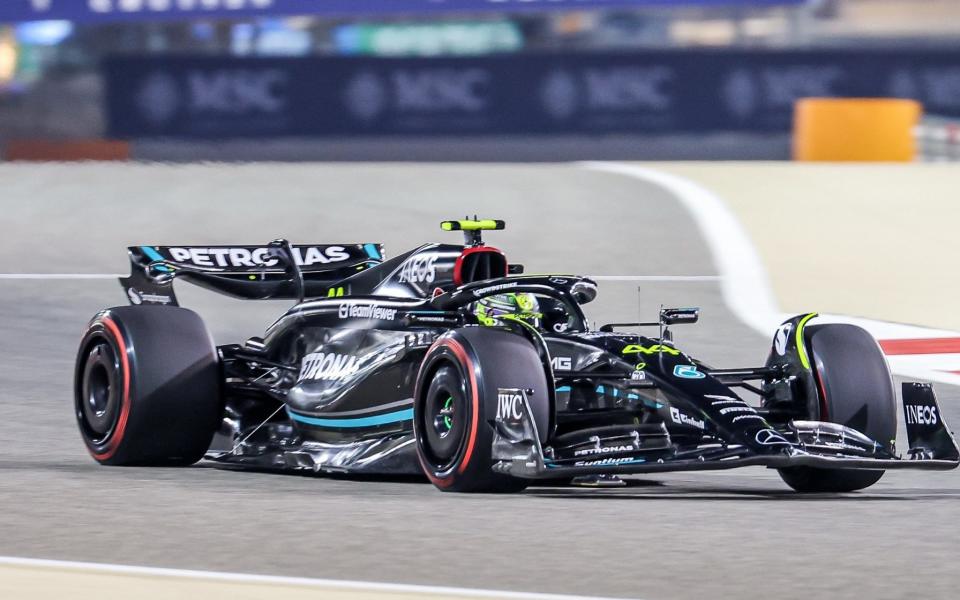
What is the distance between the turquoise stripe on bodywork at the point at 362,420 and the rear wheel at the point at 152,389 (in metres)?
0.48

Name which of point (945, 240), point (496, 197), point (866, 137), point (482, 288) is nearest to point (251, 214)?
point (496, 197)

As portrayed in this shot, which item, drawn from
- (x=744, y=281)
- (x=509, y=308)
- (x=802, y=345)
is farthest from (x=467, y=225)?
(x=744, y=281)

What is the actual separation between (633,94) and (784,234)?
12.3 meters

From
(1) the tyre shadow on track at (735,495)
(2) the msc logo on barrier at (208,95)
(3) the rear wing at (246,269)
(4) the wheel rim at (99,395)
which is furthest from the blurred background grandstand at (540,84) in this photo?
(1) the tyre shadow on track at (735,495)

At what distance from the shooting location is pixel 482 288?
8.73 metres

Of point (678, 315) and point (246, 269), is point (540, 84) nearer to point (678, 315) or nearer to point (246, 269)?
point (246, 269)

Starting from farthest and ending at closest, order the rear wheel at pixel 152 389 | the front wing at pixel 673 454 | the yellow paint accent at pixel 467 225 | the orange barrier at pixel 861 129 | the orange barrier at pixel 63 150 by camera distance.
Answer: the orange barrier at pixel 63 150 < the orange barrier at pixel 861 129 < the yellow paint accent at pixel 467 225 < the rear wheel at pixel 152 389 < the front wing at pixel 673 454

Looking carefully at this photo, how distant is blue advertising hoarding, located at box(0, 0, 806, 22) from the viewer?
1332 inches

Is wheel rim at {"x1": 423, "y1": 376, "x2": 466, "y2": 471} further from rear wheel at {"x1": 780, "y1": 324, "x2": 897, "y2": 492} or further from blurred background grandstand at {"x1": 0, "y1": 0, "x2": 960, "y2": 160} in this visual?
blurred background grandstand at {"x1": 0, "y1": 0, "x2": 960, "y2": 160}

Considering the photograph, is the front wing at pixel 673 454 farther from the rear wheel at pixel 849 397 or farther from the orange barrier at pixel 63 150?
the orange barrier at pixel 63 150

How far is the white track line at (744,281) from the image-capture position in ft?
42.6

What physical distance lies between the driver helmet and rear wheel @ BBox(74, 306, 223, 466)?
54.3 inches

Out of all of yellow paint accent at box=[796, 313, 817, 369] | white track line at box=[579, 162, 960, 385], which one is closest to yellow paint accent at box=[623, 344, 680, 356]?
yellow paint accent at box=[796, 313, 817, 369]

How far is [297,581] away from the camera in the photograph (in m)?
5.67
